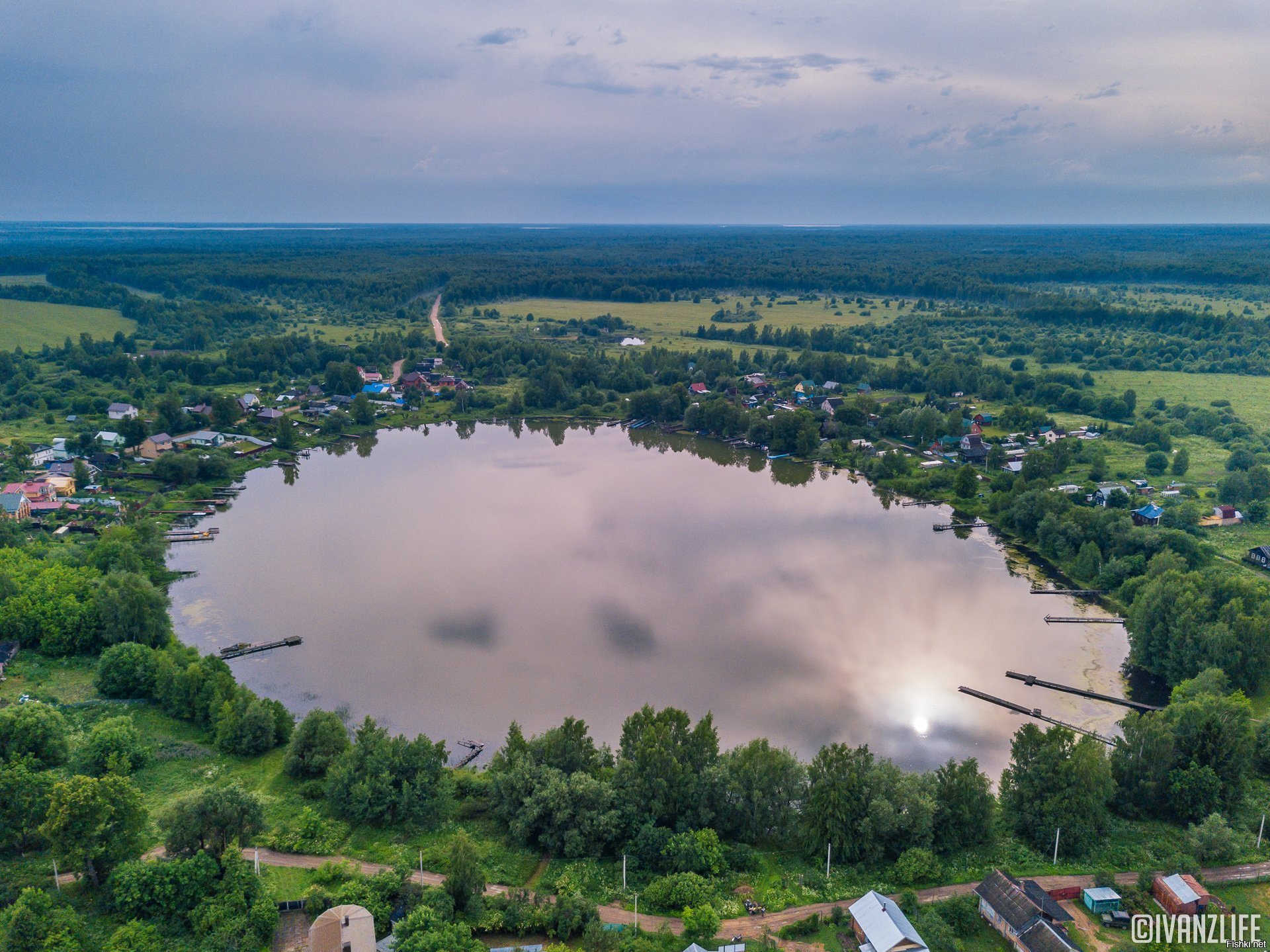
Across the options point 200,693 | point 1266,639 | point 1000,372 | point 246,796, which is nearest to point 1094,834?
point 1266,639

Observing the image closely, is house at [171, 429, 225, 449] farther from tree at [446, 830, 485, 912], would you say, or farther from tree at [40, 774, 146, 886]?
tree at [446, 830, 485, 912]

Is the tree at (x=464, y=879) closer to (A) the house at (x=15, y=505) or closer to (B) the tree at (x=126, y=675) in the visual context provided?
(B) the tree at (x=126, y=675)

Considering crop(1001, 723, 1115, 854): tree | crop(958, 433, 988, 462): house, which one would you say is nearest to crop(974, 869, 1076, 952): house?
crop(1001, 723, 1115, 854): tree

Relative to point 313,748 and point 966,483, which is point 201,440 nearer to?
point 313,748

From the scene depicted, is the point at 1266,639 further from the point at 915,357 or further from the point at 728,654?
the point at 915,357

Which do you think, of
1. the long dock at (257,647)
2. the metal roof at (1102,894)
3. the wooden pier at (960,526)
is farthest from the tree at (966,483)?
the long dock at (257,647)
